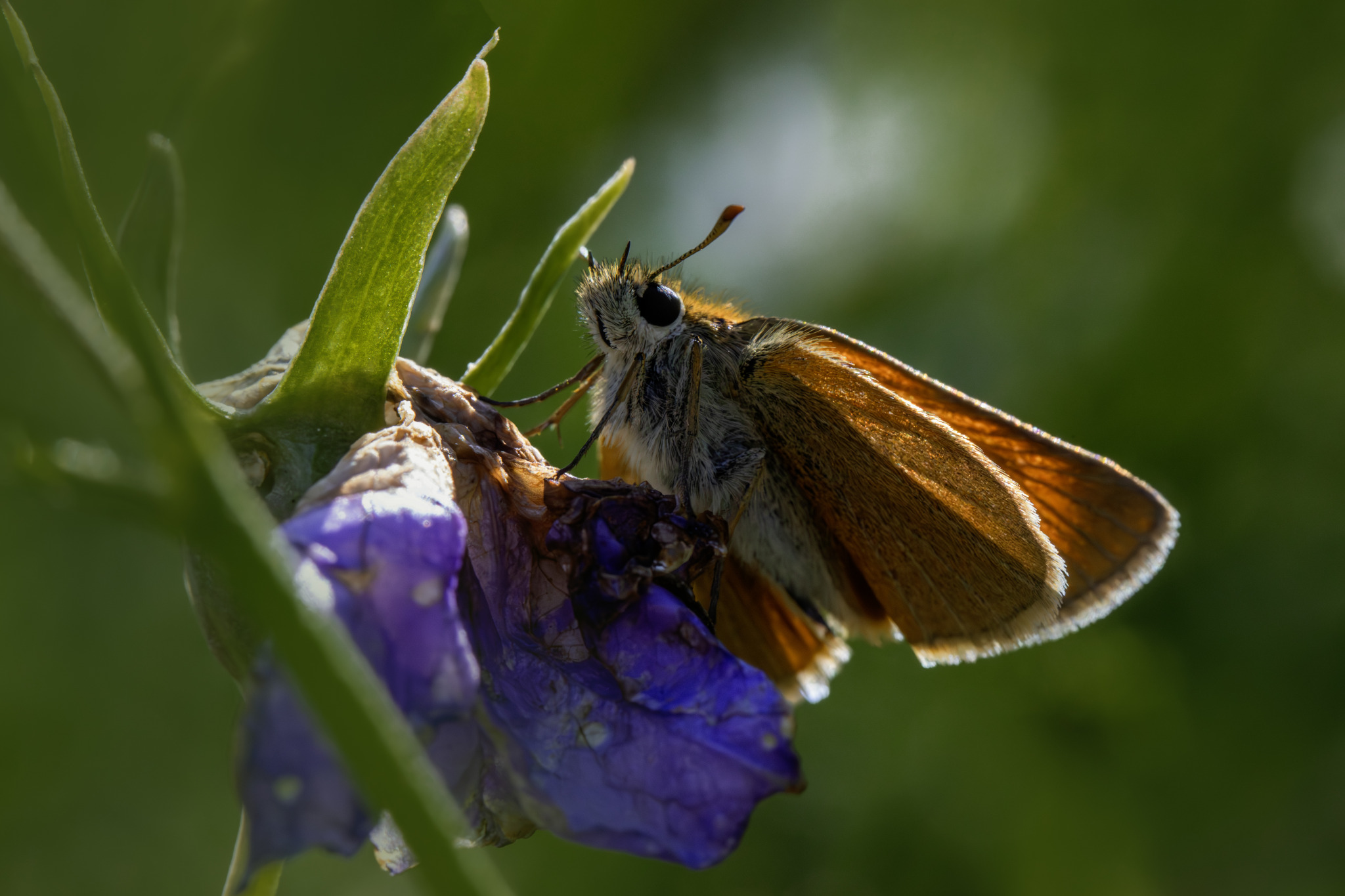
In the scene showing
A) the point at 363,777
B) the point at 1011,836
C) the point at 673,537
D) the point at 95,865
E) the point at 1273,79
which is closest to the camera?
the point at 363,777

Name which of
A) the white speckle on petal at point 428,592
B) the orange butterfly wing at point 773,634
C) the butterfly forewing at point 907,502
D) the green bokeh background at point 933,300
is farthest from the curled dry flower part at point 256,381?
the green bokeh background at point 933,300

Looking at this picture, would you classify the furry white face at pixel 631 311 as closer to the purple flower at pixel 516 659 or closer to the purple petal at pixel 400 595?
the purple flower at pixel 516 659

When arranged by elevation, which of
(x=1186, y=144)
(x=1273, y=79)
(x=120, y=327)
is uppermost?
(x=1273, y=79)

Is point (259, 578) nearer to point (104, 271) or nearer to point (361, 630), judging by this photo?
point (104, 271)

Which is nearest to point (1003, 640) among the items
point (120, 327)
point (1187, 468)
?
point (1187, 468)

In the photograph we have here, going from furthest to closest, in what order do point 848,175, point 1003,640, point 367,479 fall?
point 848,175, point 1003,640, point 367,479

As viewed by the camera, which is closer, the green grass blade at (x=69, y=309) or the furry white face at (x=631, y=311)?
the green grass blade at (x=69, y=309)

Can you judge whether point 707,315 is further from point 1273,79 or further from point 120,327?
point 1273,79
